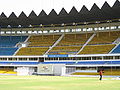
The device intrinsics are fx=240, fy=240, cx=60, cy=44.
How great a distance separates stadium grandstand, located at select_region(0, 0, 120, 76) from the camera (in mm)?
59784

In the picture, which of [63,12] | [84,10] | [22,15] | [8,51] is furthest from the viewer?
[22,15]

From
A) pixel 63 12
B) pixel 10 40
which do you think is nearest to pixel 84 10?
pixel 63 12

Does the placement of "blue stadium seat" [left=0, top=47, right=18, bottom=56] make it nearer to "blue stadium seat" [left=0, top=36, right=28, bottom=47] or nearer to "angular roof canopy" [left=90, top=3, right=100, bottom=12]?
"blue stadium seat" [left=0, top=36, right=28, bottom=47]

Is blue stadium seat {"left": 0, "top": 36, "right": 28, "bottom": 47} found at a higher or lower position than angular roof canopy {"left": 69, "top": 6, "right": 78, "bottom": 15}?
lower

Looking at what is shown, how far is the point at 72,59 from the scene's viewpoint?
209 ft

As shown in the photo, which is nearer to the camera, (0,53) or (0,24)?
(0,53)

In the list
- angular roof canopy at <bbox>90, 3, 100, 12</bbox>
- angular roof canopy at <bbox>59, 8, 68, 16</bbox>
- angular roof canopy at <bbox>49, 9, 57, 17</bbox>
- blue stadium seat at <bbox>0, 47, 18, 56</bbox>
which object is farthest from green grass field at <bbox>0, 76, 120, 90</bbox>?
angular roof canopy at <bbox>49, 9, 57, 17</bbox>

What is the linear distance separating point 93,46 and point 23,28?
29455 millimetres

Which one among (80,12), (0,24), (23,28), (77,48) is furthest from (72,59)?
(0,24)

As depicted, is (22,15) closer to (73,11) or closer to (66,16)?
(66,16)

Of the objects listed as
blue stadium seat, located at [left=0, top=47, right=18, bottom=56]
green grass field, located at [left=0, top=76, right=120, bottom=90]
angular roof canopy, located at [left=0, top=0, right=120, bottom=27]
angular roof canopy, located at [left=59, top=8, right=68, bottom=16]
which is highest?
angular roof canopy, located at [left=59, top=8, right=68, bottom=16]

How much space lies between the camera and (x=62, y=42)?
244ft

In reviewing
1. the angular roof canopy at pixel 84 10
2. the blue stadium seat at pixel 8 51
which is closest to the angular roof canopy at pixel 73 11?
the angular roof canopy at pixel 84 10

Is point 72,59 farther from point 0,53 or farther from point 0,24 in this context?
point 0,24
